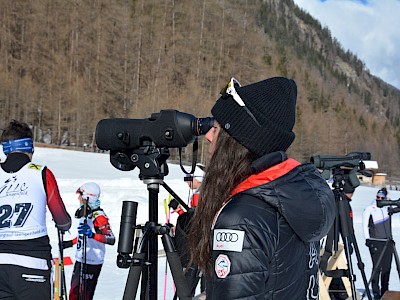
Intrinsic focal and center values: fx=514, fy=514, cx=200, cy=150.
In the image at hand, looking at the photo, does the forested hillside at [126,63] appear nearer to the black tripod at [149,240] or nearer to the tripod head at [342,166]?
the tripod head at [342,166]

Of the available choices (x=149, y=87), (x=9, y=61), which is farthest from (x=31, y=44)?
(x=149, y=87)

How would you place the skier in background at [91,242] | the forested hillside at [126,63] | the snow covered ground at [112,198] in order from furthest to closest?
1. the forested hillside at [126,63]
2. the snow covered ground at [112,198]
3. the skier in background at [91,242]

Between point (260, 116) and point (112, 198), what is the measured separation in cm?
1283

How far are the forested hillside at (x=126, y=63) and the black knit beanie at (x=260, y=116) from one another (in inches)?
1610

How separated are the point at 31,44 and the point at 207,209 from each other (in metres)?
48.7

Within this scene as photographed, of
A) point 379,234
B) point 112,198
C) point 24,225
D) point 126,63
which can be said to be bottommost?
point 379,234

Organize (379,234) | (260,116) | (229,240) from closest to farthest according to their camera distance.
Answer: (229,240) → (260,116) → (379,234)

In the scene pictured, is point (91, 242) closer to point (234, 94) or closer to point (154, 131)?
point (154, 131)

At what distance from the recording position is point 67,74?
46.4m

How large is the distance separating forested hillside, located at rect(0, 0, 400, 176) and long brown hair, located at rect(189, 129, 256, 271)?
40.9m

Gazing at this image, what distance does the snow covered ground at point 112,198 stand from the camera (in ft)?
23.0

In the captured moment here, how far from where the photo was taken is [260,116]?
1.52 metres

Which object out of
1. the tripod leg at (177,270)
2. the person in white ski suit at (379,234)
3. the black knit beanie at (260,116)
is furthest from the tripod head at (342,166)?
the person in white ski suit at (379,234)

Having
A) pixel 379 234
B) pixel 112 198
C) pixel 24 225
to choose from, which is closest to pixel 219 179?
pixel 24 225
